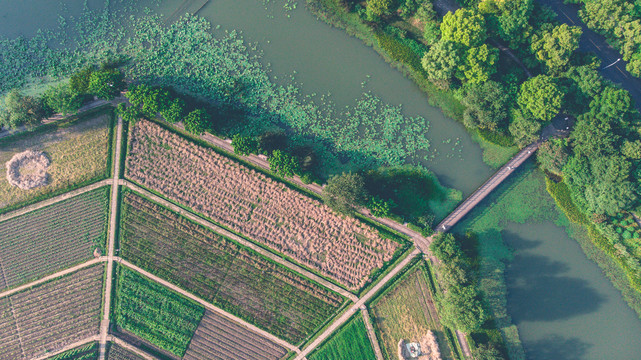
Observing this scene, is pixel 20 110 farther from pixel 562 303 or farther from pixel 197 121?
pixel 562 303

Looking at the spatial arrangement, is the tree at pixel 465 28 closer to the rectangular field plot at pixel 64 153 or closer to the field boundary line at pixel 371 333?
the field boundary line at pixel 371 333

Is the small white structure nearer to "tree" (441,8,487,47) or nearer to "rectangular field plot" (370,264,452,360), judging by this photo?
"rectangular field plot" (370,264,452,360)

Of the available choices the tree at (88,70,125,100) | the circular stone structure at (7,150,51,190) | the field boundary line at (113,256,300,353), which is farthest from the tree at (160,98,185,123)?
the field boundary line at (113,256,300,353)

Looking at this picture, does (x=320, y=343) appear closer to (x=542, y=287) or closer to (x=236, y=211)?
(x=236, y=211)

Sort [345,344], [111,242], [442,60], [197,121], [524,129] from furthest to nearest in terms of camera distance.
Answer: [111,242] → [345,344] → [197,121] → [442,60] → [524,129]

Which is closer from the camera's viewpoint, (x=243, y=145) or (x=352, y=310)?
(x=243, y=145)

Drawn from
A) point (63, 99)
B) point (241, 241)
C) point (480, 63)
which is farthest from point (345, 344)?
point (63, 99)

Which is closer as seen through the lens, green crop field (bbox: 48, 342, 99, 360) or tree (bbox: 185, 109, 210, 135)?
tree (bbox: 185, 109, 210, 135)
